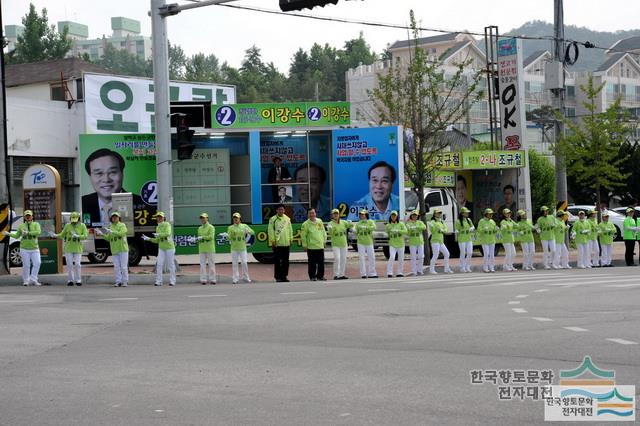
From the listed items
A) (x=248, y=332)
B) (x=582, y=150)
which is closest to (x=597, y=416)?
(x=248, y=332)

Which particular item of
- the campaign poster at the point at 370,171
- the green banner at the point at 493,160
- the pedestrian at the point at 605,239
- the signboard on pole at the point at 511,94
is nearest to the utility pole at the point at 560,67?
the green banner at the point at 493,160

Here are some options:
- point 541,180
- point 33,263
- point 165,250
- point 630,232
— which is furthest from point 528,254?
point 541,180

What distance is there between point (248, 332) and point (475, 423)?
5759 mm

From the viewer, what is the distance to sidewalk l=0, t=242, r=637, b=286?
2284cm

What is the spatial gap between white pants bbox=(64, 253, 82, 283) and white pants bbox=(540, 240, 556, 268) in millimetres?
12493

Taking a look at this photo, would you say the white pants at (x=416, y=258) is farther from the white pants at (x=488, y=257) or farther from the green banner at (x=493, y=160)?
the green banner at (x=493, y=160)

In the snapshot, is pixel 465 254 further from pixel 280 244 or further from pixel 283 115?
pixel 283 115

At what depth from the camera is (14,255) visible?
89.9 ft

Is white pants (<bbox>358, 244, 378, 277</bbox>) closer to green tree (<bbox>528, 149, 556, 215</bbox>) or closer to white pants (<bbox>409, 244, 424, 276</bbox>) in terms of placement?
white pants (<bbox>409, 244, 424, 276</bbox>)

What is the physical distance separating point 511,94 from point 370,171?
974 cm

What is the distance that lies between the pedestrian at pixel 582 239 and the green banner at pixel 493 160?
16.3 feet

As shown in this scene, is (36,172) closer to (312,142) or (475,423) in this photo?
(312,142)

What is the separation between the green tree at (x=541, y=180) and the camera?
163 feet

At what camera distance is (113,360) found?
10.3 meters
